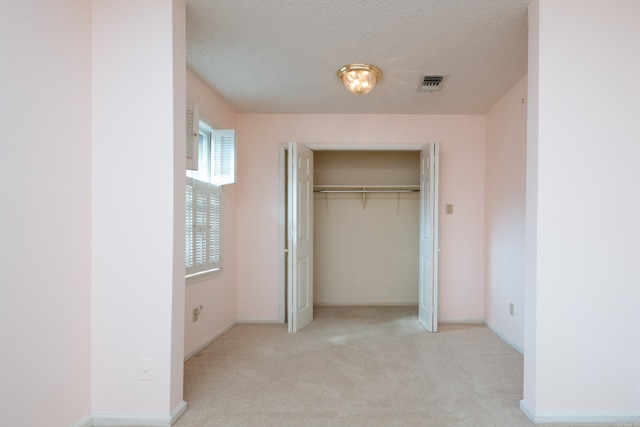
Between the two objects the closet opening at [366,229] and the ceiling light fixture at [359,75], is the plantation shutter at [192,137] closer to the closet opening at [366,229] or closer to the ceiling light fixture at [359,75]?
the ceiling light fixture at [359,75]

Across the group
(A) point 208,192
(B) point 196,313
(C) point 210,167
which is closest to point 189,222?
(A) point 208,192

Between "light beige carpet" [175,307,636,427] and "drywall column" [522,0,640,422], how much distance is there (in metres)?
0.46

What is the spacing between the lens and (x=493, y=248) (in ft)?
14.3

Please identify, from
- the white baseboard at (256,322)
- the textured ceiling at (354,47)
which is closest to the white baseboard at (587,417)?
the textured ceiling at (354,47)

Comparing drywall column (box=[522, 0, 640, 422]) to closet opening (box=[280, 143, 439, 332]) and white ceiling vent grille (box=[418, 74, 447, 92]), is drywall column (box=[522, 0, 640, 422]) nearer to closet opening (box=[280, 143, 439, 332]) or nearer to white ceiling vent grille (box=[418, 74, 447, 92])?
white ceiling vent grille (box=[418, 74, 447, 92])

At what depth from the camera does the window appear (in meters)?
3.53

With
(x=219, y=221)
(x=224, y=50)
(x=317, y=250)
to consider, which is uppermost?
(x=224, y=50)

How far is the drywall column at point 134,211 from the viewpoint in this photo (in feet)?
7.23

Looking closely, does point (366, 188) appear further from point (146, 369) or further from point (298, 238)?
point (146, 369)

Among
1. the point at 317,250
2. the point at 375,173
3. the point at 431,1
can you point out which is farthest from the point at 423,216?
the point at 431,1

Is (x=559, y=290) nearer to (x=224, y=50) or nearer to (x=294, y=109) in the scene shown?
(x=224, y=50)

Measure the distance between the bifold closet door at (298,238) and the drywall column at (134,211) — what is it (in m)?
2.08

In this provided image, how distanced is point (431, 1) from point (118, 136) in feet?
6.70

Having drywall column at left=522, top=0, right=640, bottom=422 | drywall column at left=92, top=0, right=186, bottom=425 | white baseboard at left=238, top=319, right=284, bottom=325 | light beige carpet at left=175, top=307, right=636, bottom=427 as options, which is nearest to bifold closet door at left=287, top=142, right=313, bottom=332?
light beige carpet at left=175, top=307, right=636, bottom=427
